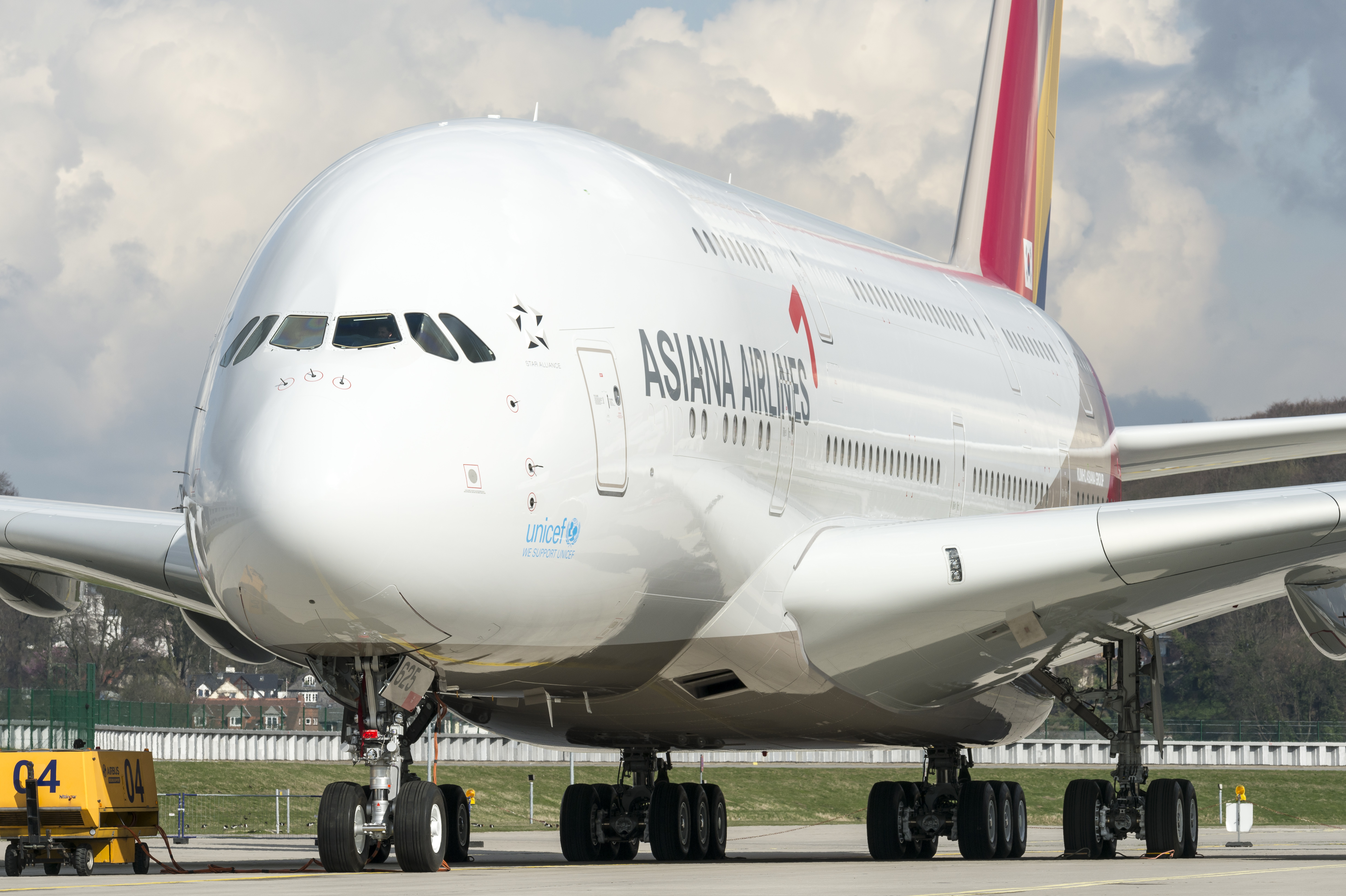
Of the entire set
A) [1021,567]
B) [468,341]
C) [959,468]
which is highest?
[959,468]

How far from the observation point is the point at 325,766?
4888cm

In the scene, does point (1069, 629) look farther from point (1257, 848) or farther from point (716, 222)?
point (1257, 848)

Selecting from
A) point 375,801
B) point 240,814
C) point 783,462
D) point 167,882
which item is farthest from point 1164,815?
point 240,814

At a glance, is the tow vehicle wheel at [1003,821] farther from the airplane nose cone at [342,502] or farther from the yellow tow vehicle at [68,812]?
the airplane nose cone at [342,502]

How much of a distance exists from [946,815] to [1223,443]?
6.14 meters

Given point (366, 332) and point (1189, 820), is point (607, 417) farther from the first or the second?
point (1189, 820)

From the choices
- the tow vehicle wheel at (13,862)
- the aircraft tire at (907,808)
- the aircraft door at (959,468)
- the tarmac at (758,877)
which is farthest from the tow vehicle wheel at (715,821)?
the tow vehicle wheel at (13,862)

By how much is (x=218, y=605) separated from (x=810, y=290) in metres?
6.47

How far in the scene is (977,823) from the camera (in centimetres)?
1905

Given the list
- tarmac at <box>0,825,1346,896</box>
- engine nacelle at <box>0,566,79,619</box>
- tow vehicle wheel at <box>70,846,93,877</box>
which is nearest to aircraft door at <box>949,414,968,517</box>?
tarmac at <box>0,825,1346,896</box>

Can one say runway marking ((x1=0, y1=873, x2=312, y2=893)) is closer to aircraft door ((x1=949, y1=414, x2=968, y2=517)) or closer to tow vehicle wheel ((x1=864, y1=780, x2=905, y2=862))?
tow vehicle wheel ((x1=864, y1=780, x2=905, y2=862))

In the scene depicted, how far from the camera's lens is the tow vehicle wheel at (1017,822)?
1966 cm

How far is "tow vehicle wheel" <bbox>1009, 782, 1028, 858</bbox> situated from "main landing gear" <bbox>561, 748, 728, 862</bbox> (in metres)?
3.05

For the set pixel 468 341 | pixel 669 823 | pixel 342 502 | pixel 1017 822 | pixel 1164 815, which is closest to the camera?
pixel 342 502
